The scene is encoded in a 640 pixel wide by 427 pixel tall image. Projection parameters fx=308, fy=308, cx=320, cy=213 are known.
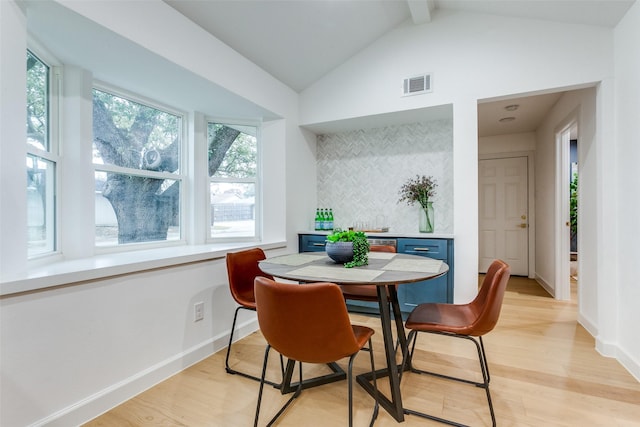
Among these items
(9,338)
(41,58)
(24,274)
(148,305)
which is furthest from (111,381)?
(41,58)

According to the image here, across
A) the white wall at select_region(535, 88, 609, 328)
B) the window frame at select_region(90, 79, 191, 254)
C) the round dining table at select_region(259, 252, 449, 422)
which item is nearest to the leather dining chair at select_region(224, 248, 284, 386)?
the round dining table at select_region(259, 252, 449, 422)

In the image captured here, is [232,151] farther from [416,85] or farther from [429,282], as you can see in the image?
[429,282]

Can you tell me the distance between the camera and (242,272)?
2.40 m

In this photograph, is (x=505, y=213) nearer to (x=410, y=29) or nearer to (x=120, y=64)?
(x=410, y=29)

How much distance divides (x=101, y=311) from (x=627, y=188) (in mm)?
3532

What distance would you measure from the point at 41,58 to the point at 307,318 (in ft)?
7.44

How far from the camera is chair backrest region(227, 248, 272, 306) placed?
7.30ft

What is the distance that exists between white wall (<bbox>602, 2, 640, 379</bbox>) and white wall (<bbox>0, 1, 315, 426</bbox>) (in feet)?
9.56

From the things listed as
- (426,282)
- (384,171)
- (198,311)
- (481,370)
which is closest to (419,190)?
(384,171)

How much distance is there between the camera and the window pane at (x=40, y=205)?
72.4 inches

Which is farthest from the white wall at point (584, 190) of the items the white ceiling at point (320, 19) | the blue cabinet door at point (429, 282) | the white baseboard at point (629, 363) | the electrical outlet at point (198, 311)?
the electrical outlet at point (198, 311)

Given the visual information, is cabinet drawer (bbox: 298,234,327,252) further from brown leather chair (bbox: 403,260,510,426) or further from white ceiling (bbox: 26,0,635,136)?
brown leather chair (bbox: 403,260,510,426)

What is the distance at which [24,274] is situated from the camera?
148cm

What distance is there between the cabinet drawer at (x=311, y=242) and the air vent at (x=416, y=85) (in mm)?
1759
